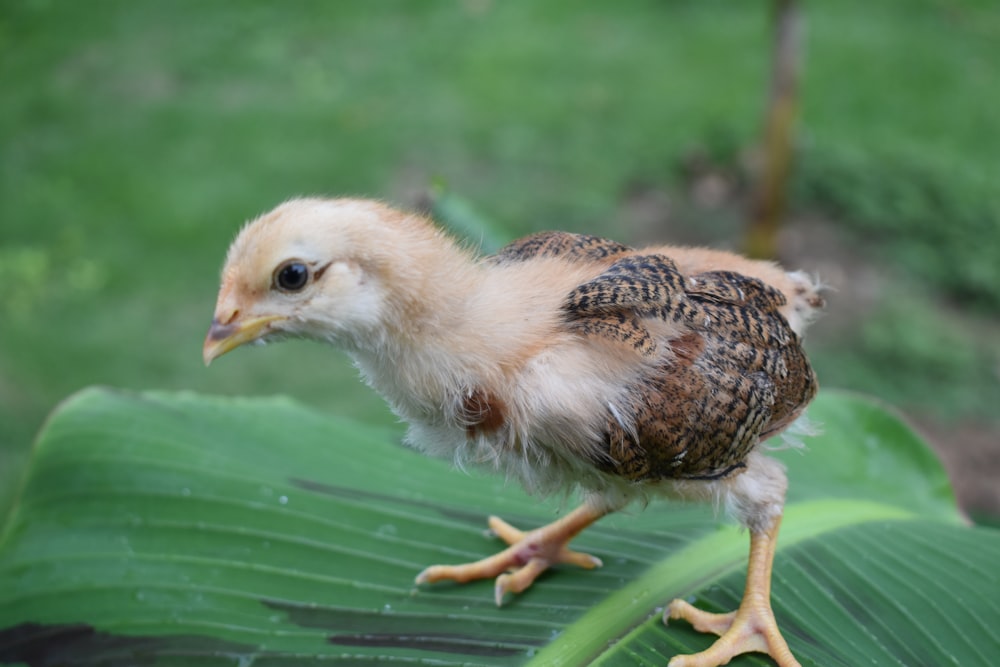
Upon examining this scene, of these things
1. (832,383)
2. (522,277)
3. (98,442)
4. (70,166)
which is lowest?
(832,383)

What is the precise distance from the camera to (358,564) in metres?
2.55

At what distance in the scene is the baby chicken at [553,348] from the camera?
5.86 feet

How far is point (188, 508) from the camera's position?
104 inches

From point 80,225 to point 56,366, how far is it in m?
1.34

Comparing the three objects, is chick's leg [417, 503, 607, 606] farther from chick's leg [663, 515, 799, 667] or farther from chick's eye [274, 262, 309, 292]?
chick's eye [274, 262, 309, 292]

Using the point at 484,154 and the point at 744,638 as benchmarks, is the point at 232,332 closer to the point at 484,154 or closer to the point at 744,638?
the point at 744,638

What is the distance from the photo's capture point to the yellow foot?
214cm

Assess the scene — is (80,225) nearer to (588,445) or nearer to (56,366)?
(56,366)

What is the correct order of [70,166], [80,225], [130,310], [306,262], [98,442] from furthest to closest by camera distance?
1. [70,166]
2. [80,225]
3. [130,310]
4. [98,442]
5. [306,262]

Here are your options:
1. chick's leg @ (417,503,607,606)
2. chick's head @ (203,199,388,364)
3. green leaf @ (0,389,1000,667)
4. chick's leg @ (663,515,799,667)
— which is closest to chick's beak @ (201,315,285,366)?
chick's head @ (203,199,388,364)

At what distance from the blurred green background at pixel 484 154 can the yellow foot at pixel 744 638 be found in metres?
3.06

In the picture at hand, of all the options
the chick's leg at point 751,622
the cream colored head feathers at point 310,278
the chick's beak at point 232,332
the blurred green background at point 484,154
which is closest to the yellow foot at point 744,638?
the chick's leg at point 751,622

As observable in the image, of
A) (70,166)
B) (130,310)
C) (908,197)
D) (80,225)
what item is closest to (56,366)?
(130,310)

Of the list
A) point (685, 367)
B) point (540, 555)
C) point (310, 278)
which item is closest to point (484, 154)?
point (540, 555)
